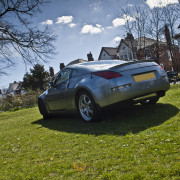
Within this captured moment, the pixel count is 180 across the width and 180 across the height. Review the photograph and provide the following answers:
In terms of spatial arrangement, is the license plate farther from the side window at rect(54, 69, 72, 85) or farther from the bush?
the bush

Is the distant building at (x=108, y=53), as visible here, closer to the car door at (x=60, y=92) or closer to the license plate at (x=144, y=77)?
the car door at (x=60, y=92)

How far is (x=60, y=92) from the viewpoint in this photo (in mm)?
5590

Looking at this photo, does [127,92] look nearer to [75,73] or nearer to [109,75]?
[109,75]

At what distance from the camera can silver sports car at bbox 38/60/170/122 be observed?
160 inches

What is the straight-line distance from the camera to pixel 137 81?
4176 millimetres

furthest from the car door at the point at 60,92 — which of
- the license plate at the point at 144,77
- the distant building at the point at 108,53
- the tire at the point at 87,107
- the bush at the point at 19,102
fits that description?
the distant building at the point at 108,53

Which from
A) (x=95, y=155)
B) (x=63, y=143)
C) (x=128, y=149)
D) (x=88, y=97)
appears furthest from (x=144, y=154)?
(x=88, y=97)

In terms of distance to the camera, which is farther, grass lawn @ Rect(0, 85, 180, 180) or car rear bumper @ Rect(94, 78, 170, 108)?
car rear bumper @ Rect(94, 78, 170, 108)

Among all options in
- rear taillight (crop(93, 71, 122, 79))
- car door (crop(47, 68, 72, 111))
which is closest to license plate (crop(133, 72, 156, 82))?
rear taillight (crop(93, 71, 122, 79))

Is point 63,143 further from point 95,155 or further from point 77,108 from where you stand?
point 77,108

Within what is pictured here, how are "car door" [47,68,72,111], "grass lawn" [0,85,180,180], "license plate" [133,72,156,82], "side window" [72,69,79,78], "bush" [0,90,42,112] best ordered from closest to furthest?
"grass lawn" [0,85,180,180] < "license plate" [133,72,156,82] < "side window" [72,69,79,78] < "car door" [47,68,72,111] < "bush" [0,90,42,112]

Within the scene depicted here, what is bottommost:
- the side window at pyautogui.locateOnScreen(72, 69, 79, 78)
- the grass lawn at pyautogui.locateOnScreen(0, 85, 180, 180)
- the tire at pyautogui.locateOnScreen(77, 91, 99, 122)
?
the grass lawn at pyautogui.locateOnScreen(0, 85, 180, 180)

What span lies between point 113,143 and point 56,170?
100 centimetres

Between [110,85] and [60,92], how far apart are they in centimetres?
198
